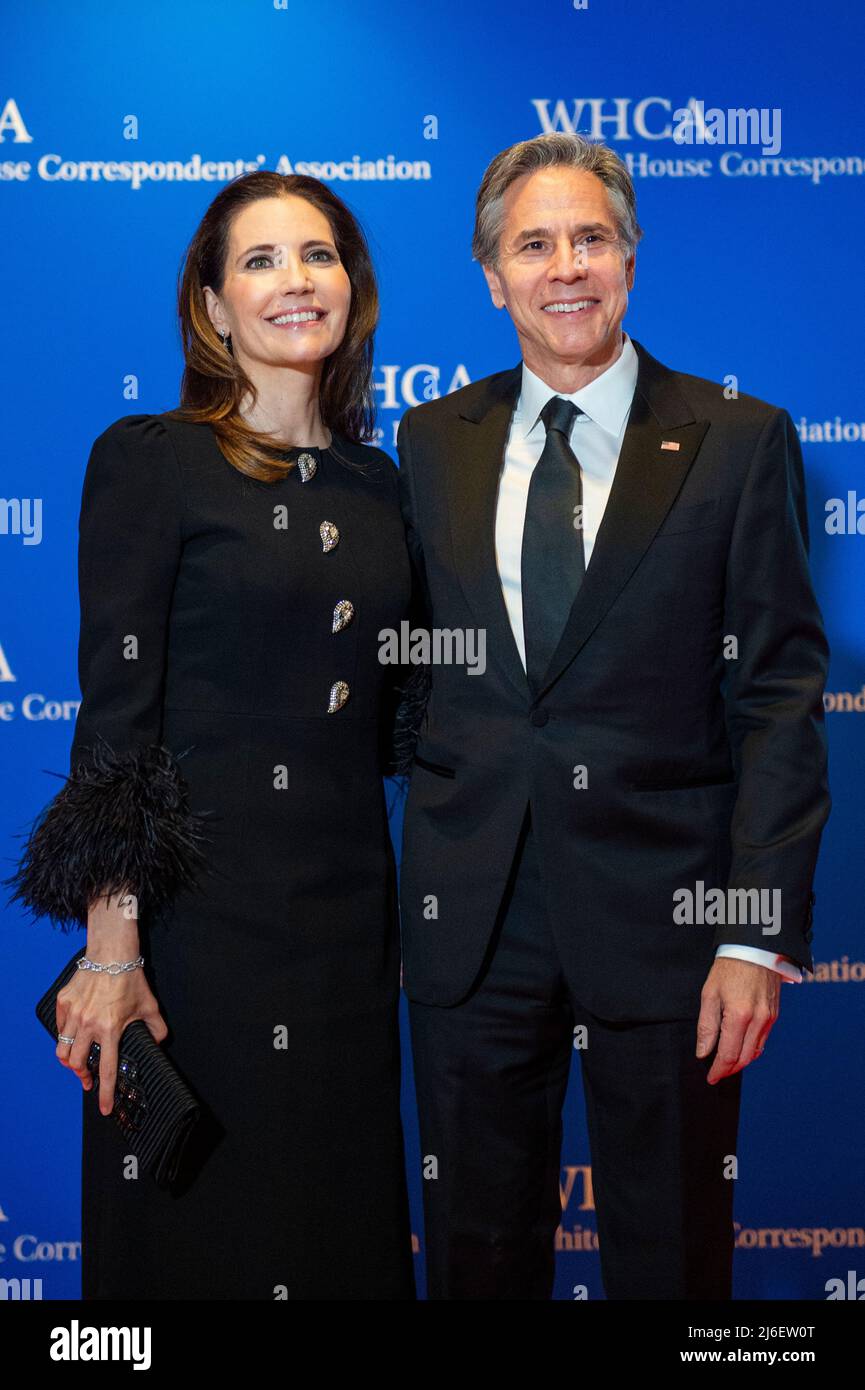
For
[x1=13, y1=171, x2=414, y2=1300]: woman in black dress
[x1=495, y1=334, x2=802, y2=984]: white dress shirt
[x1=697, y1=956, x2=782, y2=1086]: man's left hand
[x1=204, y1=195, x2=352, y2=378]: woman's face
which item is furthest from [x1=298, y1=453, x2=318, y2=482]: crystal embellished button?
[x1=697, y1=956, x2=782, y2=1086]: man's left hand

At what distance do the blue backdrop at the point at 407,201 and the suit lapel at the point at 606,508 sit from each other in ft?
2.89

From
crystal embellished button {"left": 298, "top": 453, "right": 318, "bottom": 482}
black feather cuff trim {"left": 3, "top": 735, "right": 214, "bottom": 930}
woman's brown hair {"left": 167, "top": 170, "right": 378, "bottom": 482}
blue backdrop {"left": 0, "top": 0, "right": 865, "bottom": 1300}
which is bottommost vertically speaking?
black feather cuff trim {"left": 3, "top": 735, "right": 214, "bottom": 930}

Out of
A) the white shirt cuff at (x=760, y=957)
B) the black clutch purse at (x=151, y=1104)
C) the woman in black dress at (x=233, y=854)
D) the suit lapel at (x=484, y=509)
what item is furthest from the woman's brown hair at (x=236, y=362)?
the white shirt cuff at (x=760, y=957)

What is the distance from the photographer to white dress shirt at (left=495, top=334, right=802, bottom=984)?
215 centimetres

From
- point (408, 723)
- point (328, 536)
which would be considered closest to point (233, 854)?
point (408, 723)

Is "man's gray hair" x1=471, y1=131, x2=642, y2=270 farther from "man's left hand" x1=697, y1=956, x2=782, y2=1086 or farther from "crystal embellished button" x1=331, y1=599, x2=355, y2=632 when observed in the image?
"man's left hand" x1=697, y1=956, x2=782, y2=1086

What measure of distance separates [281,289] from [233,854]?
92 centimetres

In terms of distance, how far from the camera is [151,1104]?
6.73ft

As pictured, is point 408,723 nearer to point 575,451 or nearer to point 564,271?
point 575,451

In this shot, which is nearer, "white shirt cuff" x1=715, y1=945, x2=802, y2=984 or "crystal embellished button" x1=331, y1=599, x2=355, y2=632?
"white shirt cuff" x1=715, y1=945, x2=802, y2=984

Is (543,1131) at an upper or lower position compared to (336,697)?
lower

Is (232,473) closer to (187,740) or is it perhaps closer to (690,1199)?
(187,740)

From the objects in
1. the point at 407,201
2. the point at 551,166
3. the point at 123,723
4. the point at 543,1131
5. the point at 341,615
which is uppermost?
the point at 407,201

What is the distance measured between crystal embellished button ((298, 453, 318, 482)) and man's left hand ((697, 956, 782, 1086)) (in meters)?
1.01
